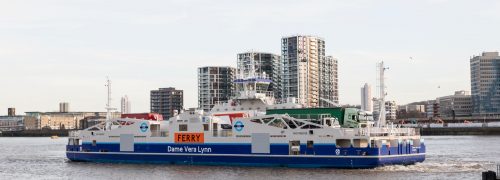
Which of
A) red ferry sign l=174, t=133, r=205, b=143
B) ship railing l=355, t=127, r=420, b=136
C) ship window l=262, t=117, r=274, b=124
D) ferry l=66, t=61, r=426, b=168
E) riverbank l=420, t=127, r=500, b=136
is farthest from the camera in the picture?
riverbank l=420, t=127, r=500, b=136

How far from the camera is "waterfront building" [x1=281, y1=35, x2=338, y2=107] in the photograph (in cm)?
17125

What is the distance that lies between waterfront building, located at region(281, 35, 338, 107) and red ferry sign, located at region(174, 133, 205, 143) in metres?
110

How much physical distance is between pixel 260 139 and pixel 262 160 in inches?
61.1

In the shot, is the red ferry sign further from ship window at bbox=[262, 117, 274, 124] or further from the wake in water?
the wake in water

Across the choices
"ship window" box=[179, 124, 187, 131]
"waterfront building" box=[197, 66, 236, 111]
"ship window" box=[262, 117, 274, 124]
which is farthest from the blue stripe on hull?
"waterfront building" box=[197, 66, 236, 111]

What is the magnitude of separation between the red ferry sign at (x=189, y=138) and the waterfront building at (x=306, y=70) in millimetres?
109917

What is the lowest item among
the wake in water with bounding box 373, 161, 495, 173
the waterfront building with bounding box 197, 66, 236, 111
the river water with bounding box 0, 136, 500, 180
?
the river water with bounding box 0, 136, 500, 180

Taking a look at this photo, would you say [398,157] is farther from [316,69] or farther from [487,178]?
[316,69]

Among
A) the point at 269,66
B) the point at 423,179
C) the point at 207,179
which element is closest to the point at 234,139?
the point at 207,179

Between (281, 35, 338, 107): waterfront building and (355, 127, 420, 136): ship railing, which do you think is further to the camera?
(281, 35, 338, 107): waterfront building

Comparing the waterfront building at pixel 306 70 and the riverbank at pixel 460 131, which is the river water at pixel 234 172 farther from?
the riverbank at pixel 460 131

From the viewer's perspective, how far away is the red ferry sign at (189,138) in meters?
56.2

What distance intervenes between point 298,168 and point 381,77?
35.2ft

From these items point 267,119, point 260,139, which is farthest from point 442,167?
point 260,139
